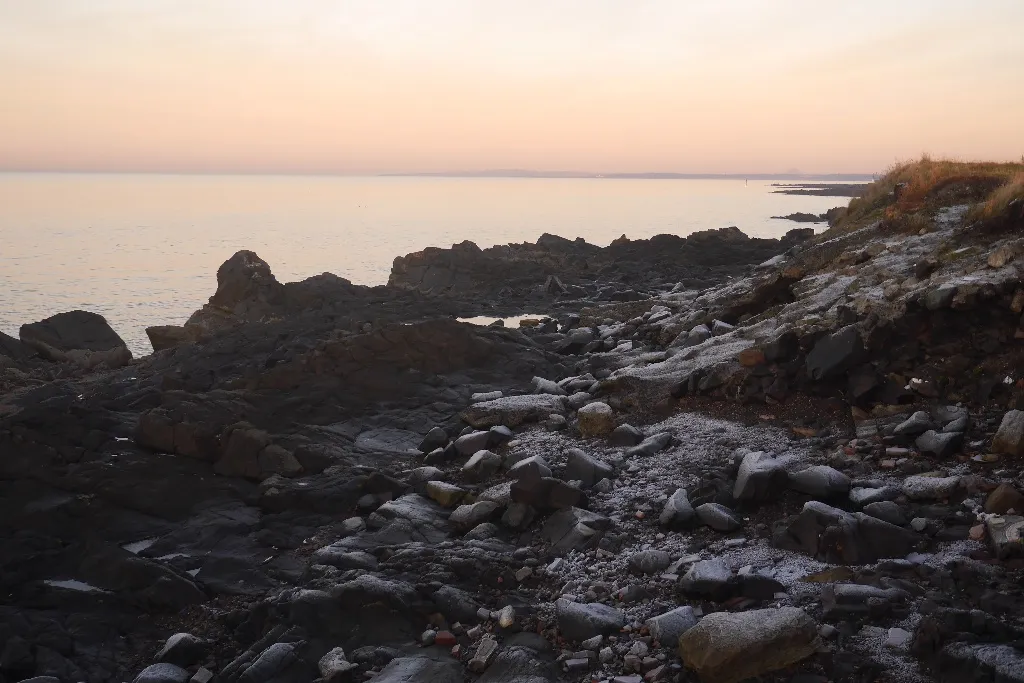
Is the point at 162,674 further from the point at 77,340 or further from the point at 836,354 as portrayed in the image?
the point at 77,340

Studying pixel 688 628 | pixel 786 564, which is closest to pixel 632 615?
pixel 688 628

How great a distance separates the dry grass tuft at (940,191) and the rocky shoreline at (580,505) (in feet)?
1.65

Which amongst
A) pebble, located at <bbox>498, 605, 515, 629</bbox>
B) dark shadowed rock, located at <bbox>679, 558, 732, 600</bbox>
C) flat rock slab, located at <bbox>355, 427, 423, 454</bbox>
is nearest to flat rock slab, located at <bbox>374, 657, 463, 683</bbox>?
pebble, located at <bbox>498, 605, 515, 629</bbox>

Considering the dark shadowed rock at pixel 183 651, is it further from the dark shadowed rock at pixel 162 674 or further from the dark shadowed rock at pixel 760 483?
Answer: the dark shadowed rock at pixel 760 483

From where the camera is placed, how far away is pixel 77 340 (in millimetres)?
18828

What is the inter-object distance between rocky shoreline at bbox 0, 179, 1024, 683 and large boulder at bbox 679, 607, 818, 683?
14 millimetres

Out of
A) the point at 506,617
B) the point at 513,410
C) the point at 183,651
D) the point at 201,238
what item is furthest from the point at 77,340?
the point at 201,238

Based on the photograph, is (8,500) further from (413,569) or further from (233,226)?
(233,226)

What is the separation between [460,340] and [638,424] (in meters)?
5.69

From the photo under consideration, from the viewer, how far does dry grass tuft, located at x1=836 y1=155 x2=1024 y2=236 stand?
36.2 feet

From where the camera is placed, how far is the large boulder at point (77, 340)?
1738 centimetres

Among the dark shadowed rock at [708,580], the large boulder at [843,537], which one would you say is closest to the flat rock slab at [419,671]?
the dark shadowed rock at [708,580]

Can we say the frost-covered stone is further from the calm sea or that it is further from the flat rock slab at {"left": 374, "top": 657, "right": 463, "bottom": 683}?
the calm sea

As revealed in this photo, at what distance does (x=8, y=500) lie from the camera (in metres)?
7.61
